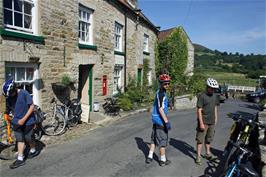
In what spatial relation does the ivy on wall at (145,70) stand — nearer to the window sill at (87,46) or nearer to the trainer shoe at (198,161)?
the window sill at (87,46)

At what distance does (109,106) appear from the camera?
12.7m

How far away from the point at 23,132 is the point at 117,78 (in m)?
9.79

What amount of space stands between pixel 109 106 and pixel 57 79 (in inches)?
147

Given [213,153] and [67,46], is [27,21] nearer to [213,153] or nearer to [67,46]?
[67,46]

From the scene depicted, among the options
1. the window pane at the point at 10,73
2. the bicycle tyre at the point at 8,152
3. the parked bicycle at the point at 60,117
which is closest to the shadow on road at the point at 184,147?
the parked bicycle at the point at 60,117

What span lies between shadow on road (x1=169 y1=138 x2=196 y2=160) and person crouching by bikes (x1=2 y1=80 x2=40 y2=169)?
12.3 ft

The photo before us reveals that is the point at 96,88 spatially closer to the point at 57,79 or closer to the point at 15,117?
the point at 57,79

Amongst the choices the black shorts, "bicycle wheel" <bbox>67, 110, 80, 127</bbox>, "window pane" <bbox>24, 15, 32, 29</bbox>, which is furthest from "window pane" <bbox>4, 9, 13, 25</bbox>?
"bicycle wheel" <bbox>67, 110, 80, 127</bbox>

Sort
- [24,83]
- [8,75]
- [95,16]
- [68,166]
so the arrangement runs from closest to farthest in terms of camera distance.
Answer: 1. [68,166]
2. [8,75]
3. [24,83]
4. [95,16]

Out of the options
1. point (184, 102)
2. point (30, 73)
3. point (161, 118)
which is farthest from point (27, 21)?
point (184, 102)

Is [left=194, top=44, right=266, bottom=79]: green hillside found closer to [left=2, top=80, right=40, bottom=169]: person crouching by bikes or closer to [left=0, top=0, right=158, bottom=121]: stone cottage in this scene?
[left=0, top=0, right=158, bottom=121]: stone cottage

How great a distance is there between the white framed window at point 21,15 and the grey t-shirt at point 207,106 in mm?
5318

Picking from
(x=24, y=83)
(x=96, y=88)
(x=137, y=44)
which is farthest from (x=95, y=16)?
(x=137, y=44)

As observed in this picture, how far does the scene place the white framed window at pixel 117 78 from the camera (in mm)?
15033
